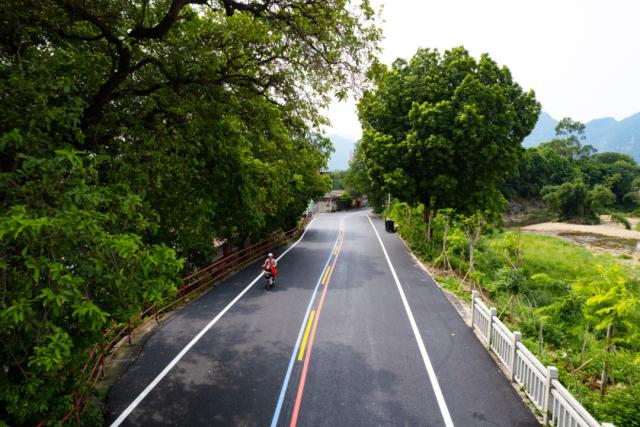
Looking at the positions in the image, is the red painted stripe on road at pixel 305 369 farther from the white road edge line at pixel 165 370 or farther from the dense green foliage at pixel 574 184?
the dense green foliage at pixel 574 184

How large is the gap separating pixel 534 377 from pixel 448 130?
15.9 meters

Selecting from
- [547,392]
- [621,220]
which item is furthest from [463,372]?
[621,220]

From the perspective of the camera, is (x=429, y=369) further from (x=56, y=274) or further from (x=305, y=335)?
(x=56, y=274)

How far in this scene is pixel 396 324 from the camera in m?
12.8

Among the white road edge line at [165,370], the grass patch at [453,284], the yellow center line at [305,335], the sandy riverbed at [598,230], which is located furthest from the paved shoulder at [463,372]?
the sandy riverbed at [598,230]

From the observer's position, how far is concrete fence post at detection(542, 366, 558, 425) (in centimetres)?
733

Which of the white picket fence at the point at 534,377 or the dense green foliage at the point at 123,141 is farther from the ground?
the dense green foliage at the point at 123,141

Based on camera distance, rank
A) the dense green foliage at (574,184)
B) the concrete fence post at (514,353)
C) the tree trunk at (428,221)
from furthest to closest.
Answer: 1. the dense green foliage at (574,184)
2. the tree trunk at (428,221)
3. the concrete fence post at (514,353)

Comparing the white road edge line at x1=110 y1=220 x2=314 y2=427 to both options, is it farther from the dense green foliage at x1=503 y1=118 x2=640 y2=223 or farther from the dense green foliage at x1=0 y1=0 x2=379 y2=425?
the dense green foliage at x1=503 y1=118 x2=640 y2=223

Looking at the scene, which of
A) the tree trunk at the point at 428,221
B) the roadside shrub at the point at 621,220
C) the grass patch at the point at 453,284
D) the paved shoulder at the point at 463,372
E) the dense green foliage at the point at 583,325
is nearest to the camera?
the paved shoulder at the point at 463,372

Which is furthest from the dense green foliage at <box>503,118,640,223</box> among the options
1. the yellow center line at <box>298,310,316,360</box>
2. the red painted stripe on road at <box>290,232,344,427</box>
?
the yellow center line at <box>298,310,316,360</box>

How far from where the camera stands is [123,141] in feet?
28.9

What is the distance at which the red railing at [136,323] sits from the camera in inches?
290

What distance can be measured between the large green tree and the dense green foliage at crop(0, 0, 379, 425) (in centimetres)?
1000
